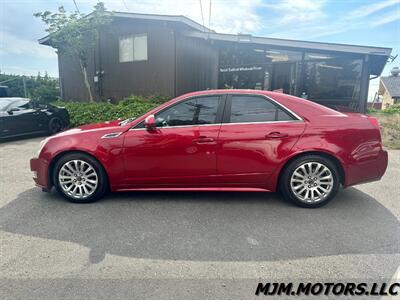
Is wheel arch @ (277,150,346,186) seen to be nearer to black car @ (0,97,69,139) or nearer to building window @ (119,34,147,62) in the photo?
black car @ (0,97,69,139)

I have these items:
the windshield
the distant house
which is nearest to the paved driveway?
the windshield

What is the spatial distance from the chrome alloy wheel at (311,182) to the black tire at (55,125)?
874 centimetres

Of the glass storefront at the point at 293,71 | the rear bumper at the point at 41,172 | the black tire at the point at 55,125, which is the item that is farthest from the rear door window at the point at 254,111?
the glass storefront at the point at 293,71

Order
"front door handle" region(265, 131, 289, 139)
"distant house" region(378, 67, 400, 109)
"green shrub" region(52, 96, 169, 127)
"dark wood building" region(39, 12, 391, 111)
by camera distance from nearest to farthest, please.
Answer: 1. "front door handle" region(265, 131, 289, 139)
2. "green shrub" region(52, 96, 169, 127)
3. "dark wood building" region(39, 12, 391, 111)
4. "distant house" region(378, 67, 400, 109)

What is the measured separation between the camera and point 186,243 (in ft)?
A: 9.31

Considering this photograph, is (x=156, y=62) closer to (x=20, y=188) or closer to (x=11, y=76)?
(x=20, y=188)

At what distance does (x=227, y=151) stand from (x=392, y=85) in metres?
44.4

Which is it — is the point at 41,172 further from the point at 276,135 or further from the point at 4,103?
the point at 4,103

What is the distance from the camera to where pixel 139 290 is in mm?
2170

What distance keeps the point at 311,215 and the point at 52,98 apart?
56.6 ft

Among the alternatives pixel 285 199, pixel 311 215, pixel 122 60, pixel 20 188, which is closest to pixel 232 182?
pixel 285 199

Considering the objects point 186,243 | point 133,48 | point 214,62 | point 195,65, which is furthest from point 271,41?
point 186,243

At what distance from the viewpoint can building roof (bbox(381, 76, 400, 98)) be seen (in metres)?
36.6

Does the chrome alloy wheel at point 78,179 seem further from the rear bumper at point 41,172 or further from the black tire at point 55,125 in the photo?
the black tire at point 55,125
